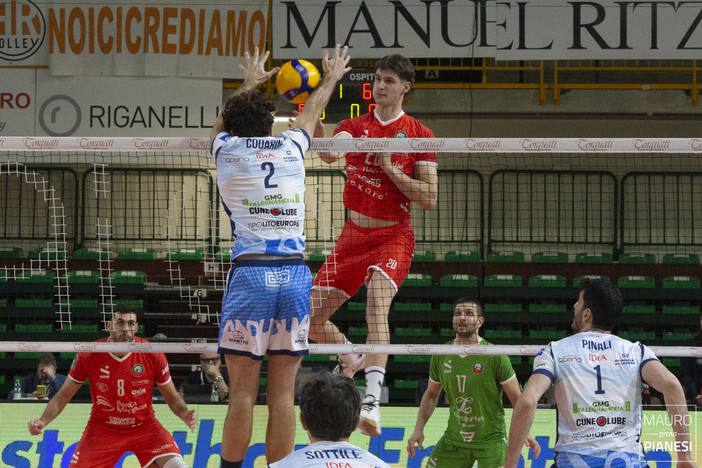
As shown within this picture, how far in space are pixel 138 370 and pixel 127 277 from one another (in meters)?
7.02

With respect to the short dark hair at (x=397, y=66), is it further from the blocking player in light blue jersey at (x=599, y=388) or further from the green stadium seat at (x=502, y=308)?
the green stadium seat at (x=502, y=308)

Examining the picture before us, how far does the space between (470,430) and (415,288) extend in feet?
22.3

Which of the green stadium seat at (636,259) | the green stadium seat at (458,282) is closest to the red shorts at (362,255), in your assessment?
the green stadium seat at (458,282)

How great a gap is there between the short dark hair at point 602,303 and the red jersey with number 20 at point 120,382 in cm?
415

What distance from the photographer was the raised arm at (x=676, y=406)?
5.14 m

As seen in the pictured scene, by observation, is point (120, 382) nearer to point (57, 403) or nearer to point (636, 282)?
point (57, 403)

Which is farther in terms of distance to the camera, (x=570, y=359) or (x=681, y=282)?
(x=681, y=282)

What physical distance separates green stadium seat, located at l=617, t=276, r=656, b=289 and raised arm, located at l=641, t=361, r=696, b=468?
10052 millimetres

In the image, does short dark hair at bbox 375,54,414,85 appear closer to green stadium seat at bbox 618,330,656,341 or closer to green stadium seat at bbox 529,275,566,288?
green stadium seat at bbox 618,330,656,341

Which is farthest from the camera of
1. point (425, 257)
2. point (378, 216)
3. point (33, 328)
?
point (425, 257)

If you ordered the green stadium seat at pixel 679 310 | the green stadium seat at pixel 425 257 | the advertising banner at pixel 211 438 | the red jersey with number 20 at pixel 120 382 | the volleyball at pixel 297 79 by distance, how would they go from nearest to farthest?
1. the volleyball at pixel 297 79
2. the red jersey with number 20 at pixel 120 382
3. the advertising banner at pixel 211 438
4. the green stadium seat at pixel 679 310
5. the green stadium seat at pixel 425 257

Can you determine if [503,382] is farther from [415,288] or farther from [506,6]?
[506,6]

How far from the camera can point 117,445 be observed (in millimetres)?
8055

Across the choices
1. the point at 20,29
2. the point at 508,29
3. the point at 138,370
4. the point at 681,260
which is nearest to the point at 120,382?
the point at 138,370
